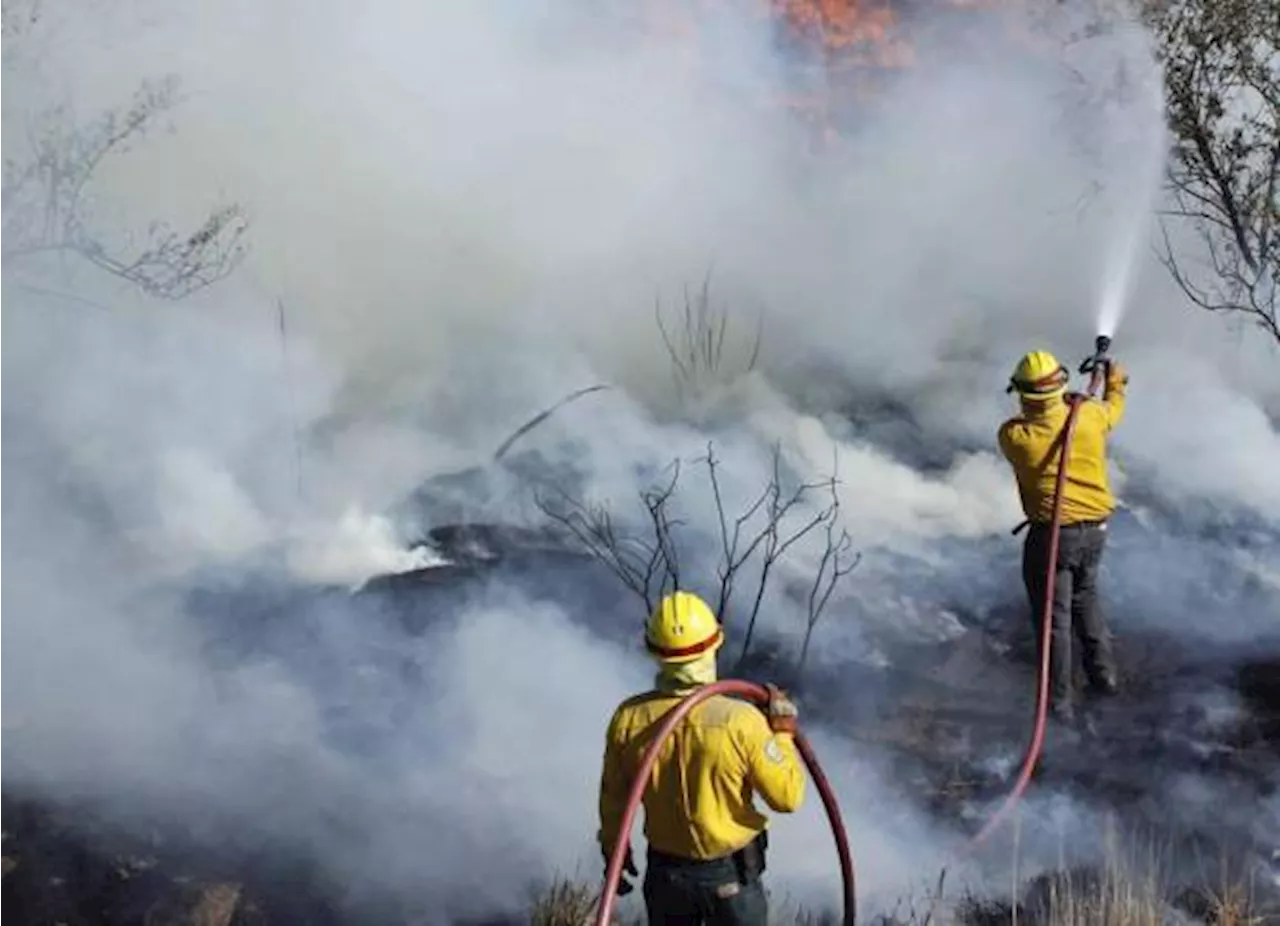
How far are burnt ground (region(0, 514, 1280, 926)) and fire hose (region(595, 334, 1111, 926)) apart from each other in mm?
249

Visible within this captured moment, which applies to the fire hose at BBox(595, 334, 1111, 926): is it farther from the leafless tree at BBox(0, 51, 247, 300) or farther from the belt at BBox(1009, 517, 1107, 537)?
the leafless tree at BBox(0, 51, 247, 300)

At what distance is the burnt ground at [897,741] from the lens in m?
5.00

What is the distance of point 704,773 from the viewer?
3.62m

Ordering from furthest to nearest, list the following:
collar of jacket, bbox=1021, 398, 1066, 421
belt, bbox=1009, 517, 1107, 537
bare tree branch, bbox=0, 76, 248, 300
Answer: bare tree branch, bbox=0, 76, 248, 300, belt, bbox=1009, 517, 1107, 537, collar of jacket, bbox=1021, 398, 1066, 421

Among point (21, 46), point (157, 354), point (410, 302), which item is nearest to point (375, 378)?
point (410, 302)

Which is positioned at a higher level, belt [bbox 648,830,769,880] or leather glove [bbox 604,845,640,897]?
belt [bbox 648,830,769,880]

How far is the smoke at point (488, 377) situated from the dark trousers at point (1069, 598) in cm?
90

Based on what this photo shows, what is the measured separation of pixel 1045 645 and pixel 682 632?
2898mm

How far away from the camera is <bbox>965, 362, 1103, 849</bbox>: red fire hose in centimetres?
528

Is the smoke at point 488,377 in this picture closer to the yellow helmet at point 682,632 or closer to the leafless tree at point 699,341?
the leafless tree at point 699,341

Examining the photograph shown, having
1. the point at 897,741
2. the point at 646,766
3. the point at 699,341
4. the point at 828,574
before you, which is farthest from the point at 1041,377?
the point at 699,341

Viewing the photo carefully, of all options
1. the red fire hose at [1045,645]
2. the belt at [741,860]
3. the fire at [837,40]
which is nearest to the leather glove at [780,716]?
the belt at [741,860]

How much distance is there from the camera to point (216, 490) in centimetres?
824

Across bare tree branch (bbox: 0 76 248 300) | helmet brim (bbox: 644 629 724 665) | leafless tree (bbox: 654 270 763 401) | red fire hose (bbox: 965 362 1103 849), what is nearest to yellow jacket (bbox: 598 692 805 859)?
helmet brim (bbox: 644 629 724 665)
